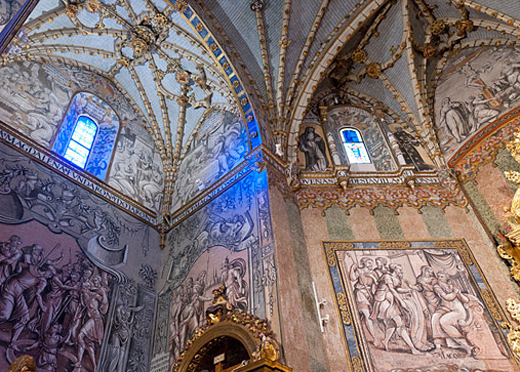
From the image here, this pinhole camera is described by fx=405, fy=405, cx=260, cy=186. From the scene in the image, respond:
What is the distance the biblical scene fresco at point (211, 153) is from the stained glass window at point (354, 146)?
285 cm

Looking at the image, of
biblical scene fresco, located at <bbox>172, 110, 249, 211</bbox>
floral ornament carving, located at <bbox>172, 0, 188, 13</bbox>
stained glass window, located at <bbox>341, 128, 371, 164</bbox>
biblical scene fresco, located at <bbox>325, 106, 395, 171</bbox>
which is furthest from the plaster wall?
floral ornament carving, located at <bbox>172, 0, 188, 13</bbox>

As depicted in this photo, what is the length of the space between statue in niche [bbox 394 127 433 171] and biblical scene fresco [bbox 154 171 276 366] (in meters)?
4.16

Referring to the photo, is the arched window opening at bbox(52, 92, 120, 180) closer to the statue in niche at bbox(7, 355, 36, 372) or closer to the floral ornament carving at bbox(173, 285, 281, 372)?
the floral ornament carving at bbox(173, 285, 281, 372)

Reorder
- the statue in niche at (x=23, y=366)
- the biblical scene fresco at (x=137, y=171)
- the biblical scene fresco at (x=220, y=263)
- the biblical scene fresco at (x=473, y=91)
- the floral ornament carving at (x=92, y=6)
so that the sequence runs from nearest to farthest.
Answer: the statue in niche at (x=23, y=366)
the biblical scene fresco at (x=220, y=263)
the biblical scene fresco at (x=473, y=91)
the floral ornament carving at (x=92, y=6)
the biblical scene fresco at (x=137, y=171)

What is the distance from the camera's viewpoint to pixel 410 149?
10.9m

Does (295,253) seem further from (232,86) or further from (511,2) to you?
(511,2)

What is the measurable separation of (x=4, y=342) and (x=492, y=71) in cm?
1238

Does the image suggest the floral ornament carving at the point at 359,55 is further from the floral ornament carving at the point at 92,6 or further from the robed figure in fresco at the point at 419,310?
the floral ornament carving at the point at 92,6

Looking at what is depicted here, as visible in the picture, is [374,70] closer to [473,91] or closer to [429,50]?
[429,50]

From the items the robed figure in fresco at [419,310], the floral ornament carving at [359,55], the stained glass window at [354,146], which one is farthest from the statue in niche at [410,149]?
the robed figure in fresco at [419,310]

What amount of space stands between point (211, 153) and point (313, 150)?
9.39ft

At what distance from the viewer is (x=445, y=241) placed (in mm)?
8539

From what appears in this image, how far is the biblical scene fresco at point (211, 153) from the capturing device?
34.7 feet

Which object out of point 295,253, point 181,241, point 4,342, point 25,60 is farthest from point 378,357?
point 25,60
